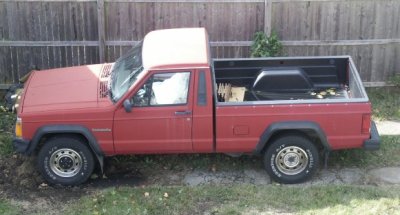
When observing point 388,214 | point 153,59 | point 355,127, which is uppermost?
point 153,59

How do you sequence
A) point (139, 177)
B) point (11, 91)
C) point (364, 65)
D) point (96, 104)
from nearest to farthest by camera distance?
1. point (96, 104)
2. point (139, 177)
3. point (11, 91)
4. point (364, 65)

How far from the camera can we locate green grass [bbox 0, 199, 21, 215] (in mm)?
7914

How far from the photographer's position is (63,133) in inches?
333

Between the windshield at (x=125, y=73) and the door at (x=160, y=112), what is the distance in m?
0.23

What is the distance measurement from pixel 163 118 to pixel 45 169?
5.79ft

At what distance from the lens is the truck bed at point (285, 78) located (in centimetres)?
934

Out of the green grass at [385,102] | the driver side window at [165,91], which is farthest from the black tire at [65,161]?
the green grass at [385,102]

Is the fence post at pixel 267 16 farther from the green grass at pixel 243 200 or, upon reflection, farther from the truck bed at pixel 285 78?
the green grass at pixel 243 200

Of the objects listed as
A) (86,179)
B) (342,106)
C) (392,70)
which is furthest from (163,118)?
(392,70)

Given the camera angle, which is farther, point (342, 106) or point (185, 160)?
point (185, 160)

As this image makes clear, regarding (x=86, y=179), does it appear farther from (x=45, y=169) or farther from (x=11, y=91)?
(x=11, y=91)

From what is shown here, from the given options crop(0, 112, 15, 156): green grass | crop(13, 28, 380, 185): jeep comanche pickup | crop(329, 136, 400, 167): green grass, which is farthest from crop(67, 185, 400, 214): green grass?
crop(0, 112, 15, 156): green grass

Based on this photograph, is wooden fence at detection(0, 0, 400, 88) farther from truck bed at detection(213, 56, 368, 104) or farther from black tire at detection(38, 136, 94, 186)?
black tire at detection(38, 136, 94, 186)

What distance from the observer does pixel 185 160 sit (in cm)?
932
